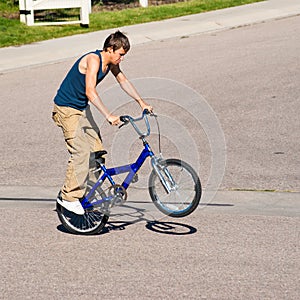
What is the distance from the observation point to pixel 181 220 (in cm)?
811

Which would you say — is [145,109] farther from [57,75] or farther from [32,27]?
[32,27]

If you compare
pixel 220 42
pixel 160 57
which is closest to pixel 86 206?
Result: pixel 160 57

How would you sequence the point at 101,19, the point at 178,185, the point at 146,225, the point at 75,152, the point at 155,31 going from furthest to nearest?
1. the point at 101,19
2. the point at 155,31
3. the point at 146,225
4. the point at 75,152
5. the point at 178,185

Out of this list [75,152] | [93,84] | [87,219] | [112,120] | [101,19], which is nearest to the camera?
[112,120]

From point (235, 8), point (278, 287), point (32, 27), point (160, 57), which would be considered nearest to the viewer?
point (278, 287)

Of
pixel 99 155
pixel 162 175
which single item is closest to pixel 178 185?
pixel 162 175

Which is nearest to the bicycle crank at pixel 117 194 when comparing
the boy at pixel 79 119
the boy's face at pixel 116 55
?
the boy at pixel 79 119

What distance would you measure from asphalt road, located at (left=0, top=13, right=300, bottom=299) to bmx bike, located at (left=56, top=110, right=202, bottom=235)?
143 millimetres

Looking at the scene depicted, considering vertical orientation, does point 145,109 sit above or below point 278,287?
above

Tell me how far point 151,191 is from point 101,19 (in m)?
14.0

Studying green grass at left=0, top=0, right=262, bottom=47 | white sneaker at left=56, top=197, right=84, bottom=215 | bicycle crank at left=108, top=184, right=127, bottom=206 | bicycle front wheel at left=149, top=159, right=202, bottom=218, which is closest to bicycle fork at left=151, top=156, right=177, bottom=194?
bicycle front wheel at left=149, top=159, right=202, bottom=218

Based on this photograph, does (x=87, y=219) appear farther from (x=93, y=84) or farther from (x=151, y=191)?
(x=93, y=84)

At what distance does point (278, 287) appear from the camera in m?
6.37

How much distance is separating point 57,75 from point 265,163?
253 inches
